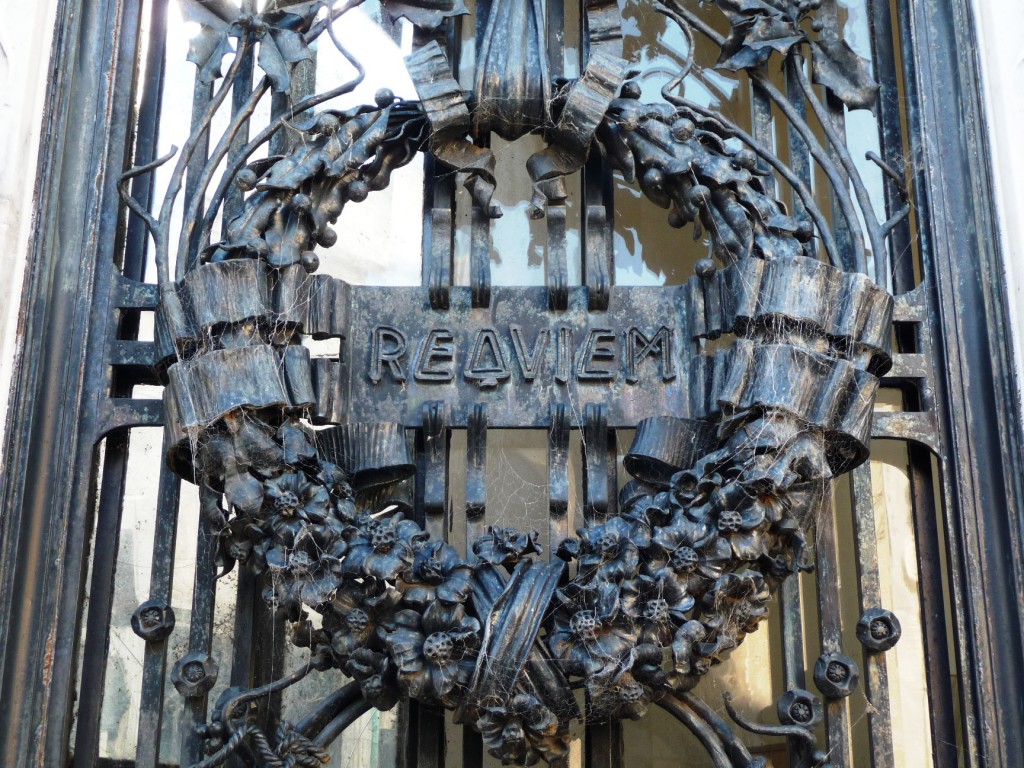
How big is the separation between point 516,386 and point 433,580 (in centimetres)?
46

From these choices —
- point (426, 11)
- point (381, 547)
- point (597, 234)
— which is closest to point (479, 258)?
point (597, 234)

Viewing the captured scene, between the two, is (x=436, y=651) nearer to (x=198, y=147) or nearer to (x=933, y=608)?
(x=933, y=608)

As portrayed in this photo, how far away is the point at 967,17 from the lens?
9.04ft

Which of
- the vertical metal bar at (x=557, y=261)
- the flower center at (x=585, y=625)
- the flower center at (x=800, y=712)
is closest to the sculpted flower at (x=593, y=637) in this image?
the flower center at (x=585, y=625)

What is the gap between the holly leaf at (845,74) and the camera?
9.28ft

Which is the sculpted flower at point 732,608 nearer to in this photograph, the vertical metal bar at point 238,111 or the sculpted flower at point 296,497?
the sculpted flower at point 296,497

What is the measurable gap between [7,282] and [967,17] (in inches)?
70.4

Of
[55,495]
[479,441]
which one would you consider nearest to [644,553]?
[479,441]

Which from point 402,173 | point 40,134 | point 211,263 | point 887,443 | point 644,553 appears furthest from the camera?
point 402,173

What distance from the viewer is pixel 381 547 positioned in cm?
228

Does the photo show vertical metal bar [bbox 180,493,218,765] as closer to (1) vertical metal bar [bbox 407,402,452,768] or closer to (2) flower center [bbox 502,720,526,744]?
(1) vertical metal bar [bbox 407,402,452,768]

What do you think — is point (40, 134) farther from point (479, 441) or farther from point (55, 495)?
point (479, 441)

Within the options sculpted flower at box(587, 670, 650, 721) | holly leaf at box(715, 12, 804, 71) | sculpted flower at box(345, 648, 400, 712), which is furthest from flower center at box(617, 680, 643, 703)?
holly leaf at box(715, 12, 804, 71)

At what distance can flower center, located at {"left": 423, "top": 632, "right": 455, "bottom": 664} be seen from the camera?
2.21 metres
